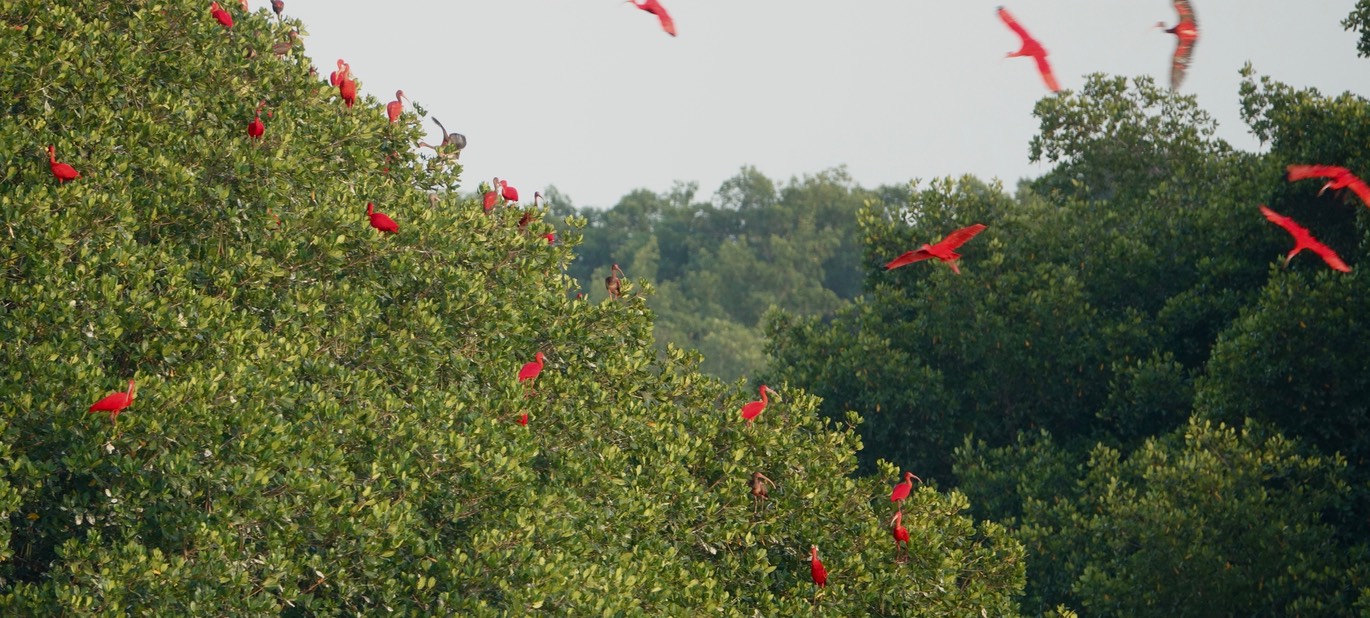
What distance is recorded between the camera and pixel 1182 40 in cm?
850

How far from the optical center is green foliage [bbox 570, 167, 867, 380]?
221ft

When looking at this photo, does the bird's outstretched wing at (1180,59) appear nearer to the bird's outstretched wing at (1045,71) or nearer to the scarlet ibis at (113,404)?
the bird's outstretched wing at (1045,71)


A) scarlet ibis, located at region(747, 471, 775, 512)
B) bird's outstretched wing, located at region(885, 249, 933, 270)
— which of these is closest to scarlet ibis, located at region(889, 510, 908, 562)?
scarlet ibis, located at region(747, 471, 775, 512)

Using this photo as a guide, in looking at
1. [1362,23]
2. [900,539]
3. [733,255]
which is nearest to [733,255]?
[733,255]

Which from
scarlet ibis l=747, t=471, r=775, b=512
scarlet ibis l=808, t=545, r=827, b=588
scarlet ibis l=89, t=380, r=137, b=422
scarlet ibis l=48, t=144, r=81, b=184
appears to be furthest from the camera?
scarlet ibis l=747, t=471, r=775, b=512

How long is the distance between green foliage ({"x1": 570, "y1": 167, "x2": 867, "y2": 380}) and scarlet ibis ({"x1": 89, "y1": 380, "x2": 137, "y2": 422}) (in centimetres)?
5301

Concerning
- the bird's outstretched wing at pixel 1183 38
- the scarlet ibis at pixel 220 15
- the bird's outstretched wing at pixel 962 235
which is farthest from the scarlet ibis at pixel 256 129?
the bird's outstretched wing at pixel 1183 38

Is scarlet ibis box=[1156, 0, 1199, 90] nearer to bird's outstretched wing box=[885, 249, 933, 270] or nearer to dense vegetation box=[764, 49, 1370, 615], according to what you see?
bird's outstretched wing box=[885, 249, 933, 270]

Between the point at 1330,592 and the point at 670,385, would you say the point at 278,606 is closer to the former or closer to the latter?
the point at 670,385

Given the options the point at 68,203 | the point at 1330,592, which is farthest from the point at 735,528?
the point at 1330,592

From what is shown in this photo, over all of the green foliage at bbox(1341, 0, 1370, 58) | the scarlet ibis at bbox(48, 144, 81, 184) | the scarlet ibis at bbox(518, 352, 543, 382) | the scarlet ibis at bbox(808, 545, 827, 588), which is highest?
the green foliage at bbox(1341, 0, 1370, 58)

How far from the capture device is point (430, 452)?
1065cm

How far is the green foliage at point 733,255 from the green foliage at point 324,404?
1922 inches

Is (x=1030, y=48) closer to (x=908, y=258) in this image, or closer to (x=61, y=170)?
(x=908, y=258)
